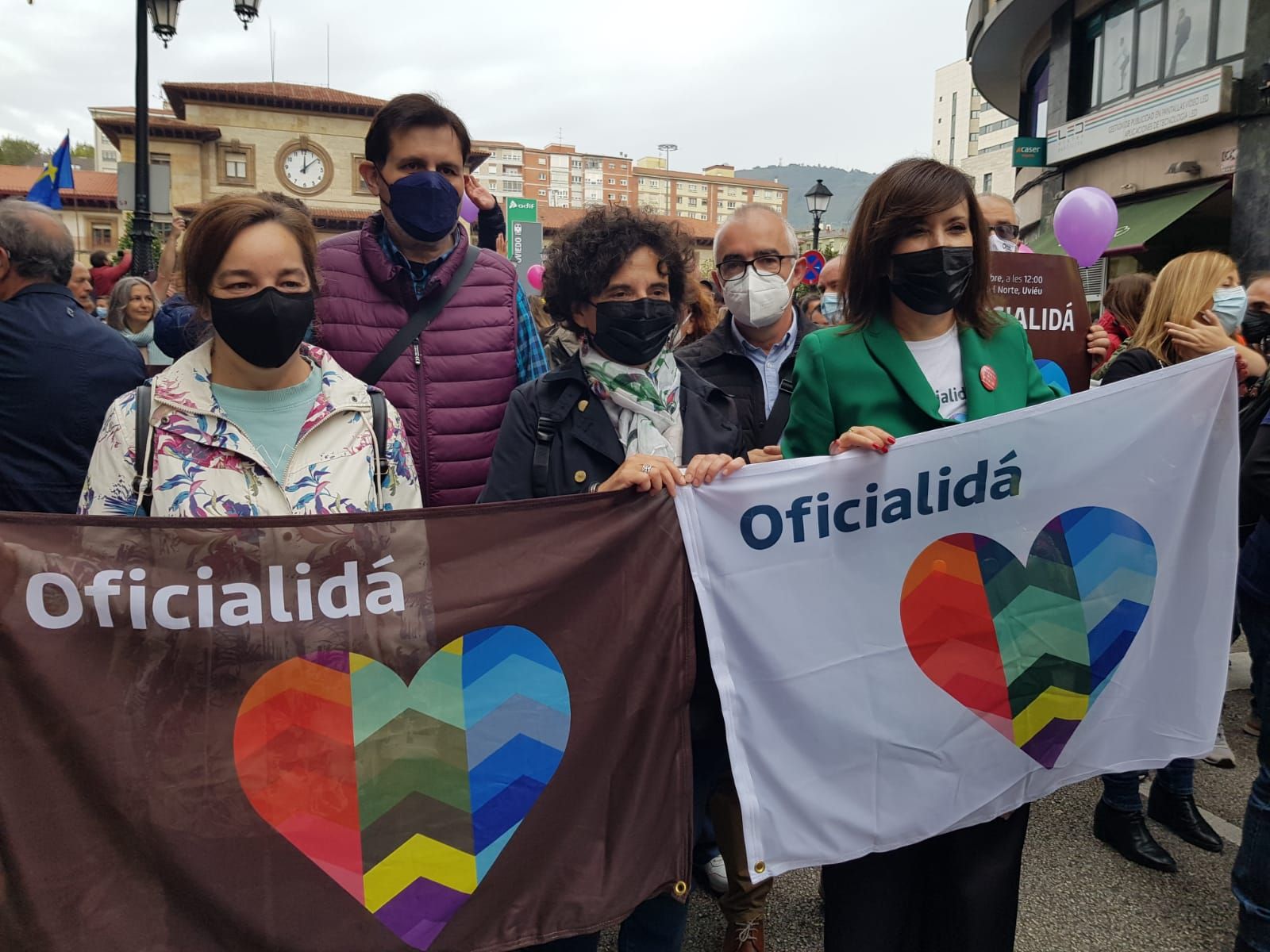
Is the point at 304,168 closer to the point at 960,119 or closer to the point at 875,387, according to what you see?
the point at 875,387

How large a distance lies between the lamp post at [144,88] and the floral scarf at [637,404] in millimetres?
6608

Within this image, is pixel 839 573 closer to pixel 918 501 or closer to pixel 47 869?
pixel 918 501

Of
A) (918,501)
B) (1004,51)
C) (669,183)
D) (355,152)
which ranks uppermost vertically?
(669,183)

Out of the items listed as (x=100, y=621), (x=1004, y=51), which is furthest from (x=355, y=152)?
(x=100, y=621)

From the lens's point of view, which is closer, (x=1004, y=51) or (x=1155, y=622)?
(x=1155, y=622)

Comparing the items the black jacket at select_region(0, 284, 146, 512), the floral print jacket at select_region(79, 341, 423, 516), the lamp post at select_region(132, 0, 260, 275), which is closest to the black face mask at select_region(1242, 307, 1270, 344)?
the floral print jacket at select_region(79, 341, 423, 516)

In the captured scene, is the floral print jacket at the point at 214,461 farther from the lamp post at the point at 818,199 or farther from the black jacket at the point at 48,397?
the lamp post at the point at 818,199

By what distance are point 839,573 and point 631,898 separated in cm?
84

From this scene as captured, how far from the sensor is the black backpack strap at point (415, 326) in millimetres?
2551

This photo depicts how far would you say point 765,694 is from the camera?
2.13 meters

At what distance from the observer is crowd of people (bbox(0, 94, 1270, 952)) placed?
1999 millimetres

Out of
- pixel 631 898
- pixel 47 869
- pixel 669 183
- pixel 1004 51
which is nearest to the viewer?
pixel 47 869

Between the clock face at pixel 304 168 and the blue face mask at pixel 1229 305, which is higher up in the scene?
the clock face at pixel 304 168

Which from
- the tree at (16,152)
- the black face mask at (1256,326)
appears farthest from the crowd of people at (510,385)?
the tree at (16,152)
